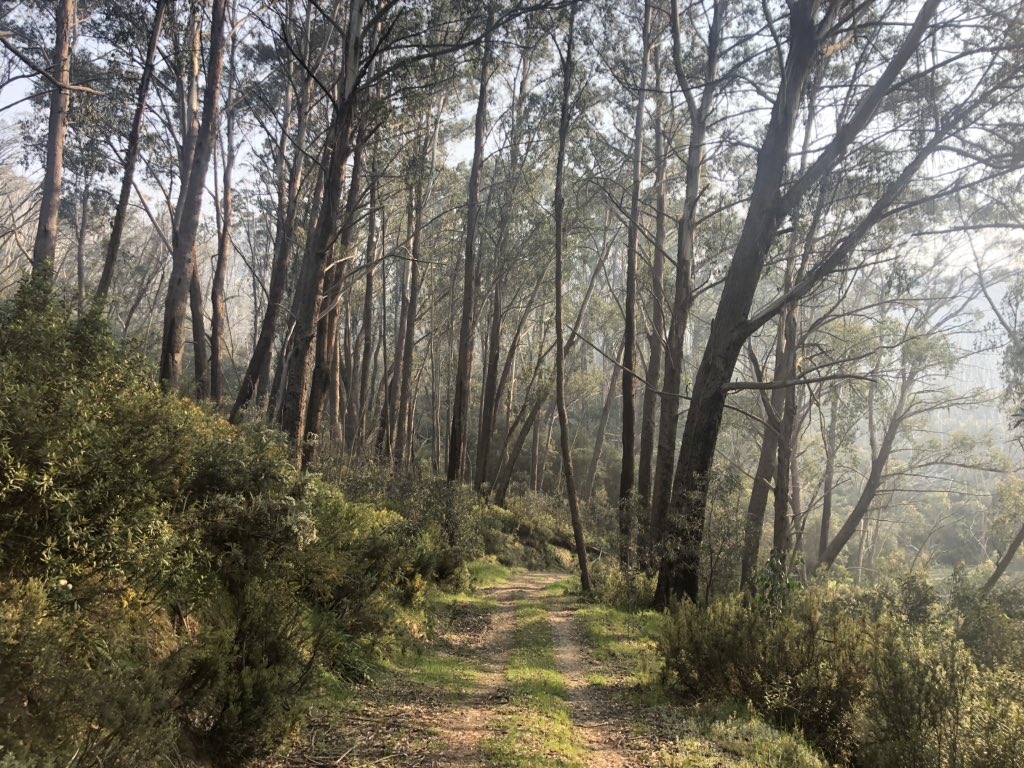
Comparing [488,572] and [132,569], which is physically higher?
[132,569]

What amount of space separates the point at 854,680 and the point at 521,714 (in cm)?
264

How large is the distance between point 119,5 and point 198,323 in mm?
7730

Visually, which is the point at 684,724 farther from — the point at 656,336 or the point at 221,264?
the point at 221,264

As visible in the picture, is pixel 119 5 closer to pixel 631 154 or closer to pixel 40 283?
pixel 631 154

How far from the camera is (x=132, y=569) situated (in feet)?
10.5

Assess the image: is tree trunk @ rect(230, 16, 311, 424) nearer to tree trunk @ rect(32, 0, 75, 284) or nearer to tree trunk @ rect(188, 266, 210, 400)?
tree trunk @ rect(188, 266, 210, 400)

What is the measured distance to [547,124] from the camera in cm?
1656

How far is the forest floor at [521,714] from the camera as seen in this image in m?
4.04

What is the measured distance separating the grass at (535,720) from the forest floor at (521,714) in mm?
13

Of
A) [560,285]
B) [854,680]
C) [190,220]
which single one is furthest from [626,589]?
[190,220]

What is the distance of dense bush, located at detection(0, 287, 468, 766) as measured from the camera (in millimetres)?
2385

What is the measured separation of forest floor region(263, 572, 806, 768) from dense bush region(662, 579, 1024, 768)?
534 millimetres

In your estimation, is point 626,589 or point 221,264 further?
point 221,264

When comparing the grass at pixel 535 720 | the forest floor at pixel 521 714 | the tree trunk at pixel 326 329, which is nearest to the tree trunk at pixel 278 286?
the tree trunk at pixel 326 329
